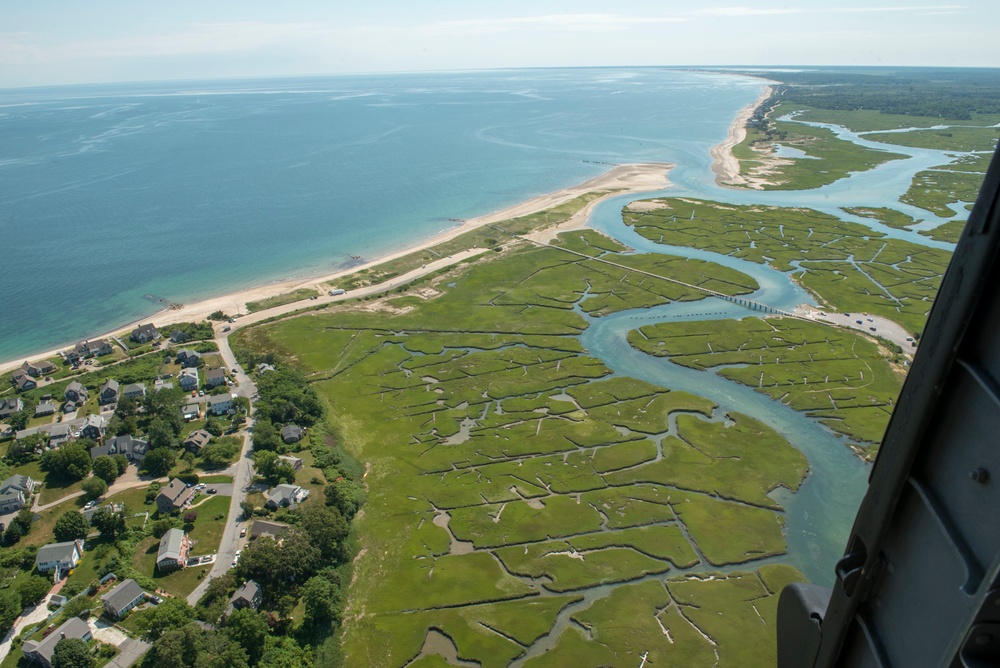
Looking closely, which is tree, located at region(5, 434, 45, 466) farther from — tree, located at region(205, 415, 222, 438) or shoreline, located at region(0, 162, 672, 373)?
shoreline, located at region(0, 162, 672, 373)

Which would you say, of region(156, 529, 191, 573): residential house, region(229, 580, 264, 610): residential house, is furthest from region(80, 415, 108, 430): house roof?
region(229, 580, 264, 610): residential house

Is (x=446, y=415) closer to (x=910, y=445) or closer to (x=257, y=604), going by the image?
(x=257, y=604)

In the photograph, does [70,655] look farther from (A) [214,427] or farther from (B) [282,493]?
(A) [214,427]

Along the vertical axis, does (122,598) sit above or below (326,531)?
below

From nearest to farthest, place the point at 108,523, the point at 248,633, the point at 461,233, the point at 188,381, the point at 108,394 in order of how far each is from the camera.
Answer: the point at 248,633 → the point at 108,523 → the point at 108,394 → the point at 188,381 → the point at 461,233

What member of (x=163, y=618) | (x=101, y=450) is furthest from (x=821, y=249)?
(x=101, y=450)

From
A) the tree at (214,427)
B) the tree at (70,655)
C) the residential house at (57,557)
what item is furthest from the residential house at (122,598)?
the tree at (214,427)
